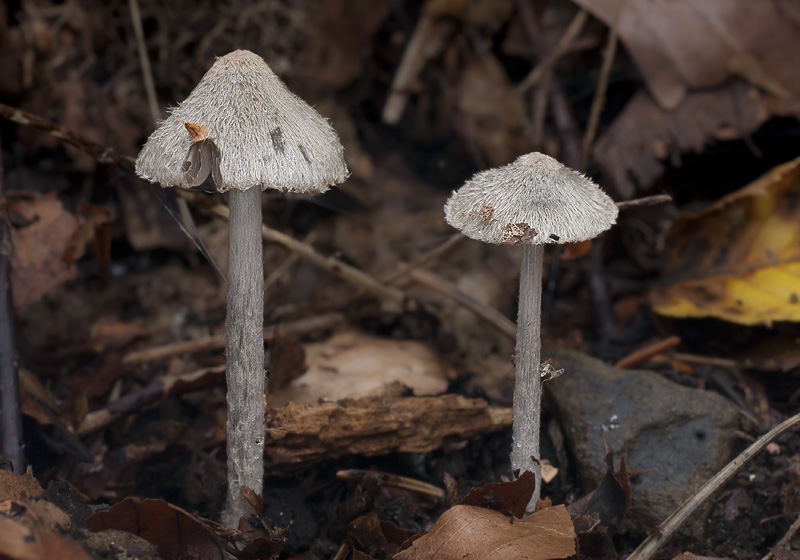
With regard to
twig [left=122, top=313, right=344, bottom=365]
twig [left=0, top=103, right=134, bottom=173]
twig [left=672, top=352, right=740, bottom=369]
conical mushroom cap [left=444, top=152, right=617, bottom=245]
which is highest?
twig [left=0, top=103, right=134, bottom=173]

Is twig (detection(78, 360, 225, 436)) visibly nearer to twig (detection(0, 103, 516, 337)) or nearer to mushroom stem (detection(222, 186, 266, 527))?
mushroom stem (detection(222, 186, 266, 527))

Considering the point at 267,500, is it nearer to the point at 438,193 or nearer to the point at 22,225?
the point at 22,225

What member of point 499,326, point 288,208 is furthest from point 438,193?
point 499,326

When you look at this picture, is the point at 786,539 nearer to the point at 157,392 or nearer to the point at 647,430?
the point at 647,430

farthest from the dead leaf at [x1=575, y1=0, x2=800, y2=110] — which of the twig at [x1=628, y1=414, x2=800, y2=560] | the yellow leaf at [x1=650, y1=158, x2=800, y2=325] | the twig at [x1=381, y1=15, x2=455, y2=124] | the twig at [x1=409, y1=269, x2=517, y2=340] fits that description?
the twig at [x1=628, y1=414, x2=800, y2=560]

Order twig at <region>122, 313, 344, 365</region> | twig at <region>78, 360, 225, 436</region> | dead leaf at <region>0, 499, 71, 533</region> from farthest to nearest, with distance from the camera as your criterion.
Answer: twig at <region>122, 313, 344, 365</region>
twig at <region>78, 360, 225, 436</region>
dead leaf at <region>0, 499, 71, 533</region>
